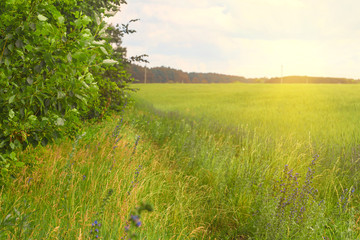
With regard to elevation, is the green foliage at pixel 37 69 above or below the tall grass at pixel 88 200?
above

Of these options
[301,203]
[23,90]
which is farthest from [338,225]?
[23,90]

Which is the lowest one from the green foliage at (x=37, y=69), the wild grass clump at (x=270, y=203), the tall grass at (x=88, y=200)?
the wild grass clump at (x=270, y=203)

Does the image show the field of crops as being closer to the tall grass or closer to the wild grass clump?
the wild grass clump

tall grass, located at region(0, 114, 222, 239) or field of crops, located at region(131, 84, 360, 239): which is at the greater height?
tall grass, located at region(0, 114, 222, 239)

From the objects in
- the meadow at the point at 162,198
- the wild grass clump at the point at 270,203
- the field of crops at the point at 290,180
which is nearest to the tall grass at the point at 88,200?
the meadow at the point at 162,198

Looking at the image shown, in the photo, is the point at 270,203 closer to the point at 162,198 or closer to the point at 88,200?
the point at 162,198

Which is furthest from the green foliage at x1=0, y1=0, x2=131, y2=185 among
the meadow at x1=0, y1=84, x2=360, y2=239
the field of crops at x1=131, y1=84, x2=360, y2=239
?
the field of crops at x1=131, y1=84, x2=360, y2=239

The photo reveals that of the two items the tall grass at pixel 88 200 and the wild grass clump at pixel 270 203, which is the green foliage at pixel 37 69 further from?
the wild grass clump at pixel 270 203

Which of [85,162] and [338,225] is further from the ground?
[85,162]

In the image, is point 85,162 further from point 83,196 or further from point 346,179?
point 346,179

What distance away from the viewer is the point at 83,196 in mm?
3043

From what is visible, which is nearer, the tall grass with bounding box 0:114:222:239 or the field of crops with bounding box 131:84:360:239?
the tall grass with bounding box 0:114:222:239

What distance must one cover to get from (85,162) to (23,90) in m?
1.68

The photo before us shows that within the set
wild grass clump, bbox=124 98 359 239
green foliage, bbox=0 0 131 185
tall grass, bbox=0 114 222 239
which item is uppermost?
green foliage, bbox=0 0 131 185
